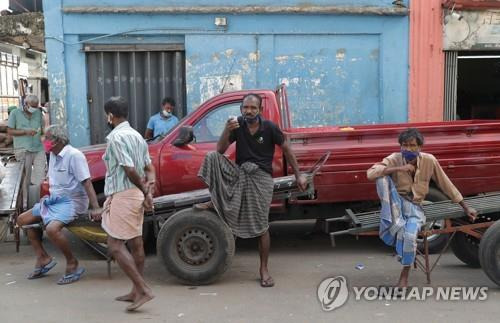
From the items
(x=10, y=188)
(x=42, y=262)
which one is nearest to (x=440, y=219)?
(x=42, y=262)

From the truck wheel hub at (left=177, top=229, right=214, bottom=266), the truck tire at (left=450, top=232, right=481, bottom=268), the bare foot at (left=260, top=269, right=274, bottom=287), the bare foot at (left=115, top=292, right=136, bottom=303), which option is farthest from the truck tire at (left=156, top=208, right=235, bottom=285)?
the truck tire at (left=450, top=232, right=481, bottom=268)

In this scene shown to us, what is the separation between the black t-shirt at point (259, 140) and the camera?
5137 mm

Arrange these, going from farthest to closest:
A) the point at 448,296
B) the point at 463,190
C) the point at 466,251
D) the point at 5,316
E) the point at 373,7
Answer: the point at 373,7, the point at 463,190, the point at 466,251, the point at 448,296, the point at 5,316

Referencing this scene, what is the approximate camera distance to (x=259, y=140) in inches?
203

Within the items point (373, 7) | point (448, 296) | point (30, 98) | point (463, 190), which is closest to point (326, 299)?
point (448, 296)

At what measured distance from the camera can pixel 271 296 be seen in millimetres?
4906

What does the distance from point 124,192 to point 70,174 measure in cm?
117

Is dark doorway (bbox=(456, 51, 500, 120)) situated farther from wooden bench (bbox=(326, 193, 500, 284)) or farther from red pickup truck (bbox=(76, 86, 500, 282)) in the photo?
wooden bench (bbox=(326, 193, 500, 284))

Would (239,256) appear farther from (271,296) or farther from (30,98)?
(30,98)

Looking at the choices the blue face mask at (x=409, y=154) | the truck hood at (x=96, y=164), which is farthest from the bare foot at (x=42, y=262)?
the blue face mask at (x=409, y=154)

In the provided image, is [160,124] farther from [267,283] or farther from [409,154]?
[409,154]

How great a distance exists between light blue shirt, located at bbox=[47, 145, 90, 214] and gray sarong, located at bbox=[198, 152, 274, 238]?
116cm

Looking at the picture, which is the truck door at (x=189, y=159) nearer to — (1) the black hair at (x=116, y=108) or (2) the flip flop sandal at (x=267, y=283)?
(2) the flip flop sandal at (x=267, y=283)

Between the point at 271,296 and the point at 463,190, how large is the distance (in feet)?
8.77
